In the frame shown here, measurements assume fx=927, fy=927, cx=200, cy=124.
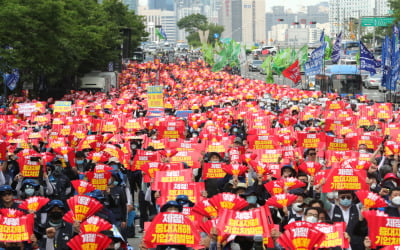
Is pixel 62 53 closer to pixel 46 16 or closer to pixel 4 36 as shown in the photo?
pixel 46 16

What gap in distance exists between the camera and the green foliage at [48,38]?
129 ft

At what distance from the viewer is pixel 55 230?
10.9 m

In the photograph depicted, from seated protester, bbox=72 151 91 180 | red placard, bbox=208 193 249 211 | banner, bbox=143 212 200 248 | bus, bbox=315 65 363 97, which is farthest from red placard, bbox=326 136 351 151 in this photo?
bus, bbox=315 65 363 97

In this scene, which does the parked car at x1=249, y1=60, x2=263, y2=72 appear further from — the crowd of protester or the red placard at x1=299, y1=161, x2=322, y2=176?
the red placard at x1=299, y1=161, x2=322, y2=176

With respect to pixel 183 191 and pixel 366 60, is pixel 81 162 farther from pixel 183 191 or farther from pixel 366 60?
pixel 366 60

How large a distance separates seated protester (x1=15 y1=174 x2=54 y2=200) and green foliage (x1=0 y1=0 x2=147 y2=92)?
13457 mm

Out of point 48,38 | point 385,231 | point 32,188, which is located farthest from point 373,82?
point 385,231

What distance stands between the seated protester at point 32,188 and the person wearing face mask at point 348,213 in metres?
4.36

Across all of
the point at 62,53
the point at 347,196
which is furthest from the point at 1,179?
the point at 62,53

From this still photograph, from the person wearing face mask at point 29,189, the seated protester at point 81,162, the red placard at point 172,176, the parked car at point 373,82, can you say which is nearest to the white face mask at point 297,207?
the red placard at point 172,176

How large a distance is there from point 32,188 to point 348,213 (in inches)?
188

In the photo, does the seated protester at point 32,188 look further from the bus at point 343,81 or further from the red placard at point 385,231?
the bus at point 343,81

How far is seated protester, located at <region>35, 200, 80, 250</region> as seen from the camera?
1061cm

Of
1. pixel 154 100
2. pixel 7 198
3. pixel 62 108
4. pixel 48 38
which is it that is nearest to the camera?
pixel 7 198
